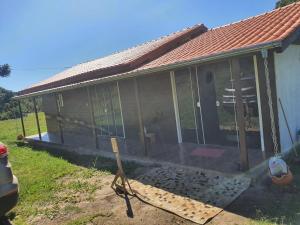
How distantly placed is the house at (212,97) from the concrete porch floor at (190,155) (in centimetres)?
2

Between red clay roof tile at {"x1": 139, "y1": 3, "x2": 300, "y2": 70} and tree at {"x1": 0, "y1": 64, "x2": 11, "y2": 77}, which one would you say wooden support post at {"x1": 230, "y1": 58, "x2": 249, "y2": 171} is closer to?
red clay roof tile at {"x1": 139, "y1": 3, "x2": 300, "y2": 70}

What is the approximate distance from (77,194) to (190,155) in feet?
10.3

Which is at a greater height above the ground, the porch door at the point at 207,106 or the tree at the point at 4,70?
the tree at the point at 4,70

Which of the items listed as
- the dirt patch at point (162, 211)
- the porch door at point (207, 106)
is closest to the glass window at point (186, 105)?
the porch door at point (207, 106)

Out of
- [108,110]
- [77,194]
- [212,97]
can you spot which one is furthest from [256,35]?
[108,110]

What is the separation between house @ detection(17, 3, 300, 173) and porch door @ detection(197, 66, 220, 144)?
1.1 inches

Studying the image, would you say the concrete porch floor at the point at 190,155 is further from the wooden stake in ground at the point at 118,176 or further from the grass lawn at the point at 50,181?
the wooden stake in ground at the point at 118,176

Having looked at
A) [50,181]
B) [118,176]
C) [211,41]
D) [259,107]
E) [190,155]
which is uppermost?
[211,41]

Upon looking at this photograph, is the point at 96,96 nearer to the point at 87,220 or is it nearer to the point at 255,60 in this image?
the point at 255,60

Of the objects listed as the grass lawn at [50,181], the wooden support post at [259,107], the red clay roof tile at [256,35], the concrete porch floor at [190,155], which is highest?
the red clay roof tile at [256,35]

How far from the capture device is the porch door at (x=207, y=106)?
8906mm

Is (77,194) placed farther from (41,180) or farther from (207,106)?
(207,106)

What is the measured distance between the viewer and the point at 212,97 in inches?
352

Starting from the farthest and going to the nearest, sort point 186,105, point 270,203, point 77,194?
point 186,105, point 77,194, point 270,203
